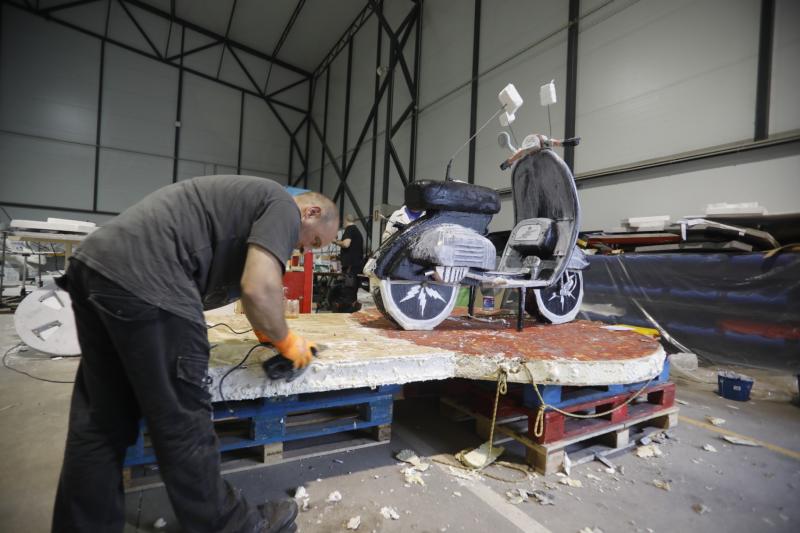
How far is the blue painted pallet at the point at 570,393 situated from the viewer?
6.29 feet

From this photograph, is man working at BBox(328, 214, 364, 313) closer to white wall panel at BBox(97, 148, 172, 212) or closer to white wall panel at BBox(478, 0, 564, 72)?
white wall panel at BBox(478, 0, 564, 72)

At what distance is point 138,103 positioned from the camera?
11.7 metres

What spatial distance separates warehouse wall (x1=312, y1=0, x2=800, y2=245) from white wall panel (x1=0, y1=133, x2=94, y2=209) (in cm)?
1127

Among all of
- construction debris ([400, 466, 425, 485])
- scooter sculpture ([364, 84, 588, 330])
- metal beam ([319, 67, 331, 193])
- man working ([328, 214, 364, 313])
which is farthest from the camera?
metal beam ([319, 67, 331, 193])

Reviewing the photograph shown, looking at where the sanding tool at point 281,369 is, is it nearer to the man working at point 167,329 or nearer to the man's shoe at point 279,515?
the man working at point 167,329

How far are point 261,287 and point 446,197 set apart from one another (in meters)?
1.55

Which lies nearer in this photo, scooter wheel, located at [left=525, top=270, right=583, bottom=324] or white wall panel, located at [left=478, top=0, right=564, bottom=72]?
scooter wheel, located at [left=525, top=270, right=583, bottom=324]

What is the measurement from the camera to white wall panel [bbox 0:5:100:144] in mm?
10180

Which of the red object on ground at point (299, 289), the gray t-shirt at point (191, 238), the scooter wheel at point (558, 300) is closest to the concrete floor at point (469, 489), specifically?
the gray t-shirt at point (191, 238)

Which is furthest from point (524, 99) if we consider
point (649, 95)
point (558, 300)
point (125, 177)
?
point (125, 177)

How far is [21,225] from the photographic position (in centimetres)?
464

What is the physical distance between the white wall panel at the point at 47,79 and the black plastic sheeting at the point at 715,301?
14149 mm

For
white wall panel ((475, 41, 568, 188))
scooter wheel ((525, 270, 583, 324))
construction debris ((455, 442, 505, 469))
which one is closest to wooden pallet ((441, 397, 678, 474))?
construction debris ((455, 442, 505, 469))

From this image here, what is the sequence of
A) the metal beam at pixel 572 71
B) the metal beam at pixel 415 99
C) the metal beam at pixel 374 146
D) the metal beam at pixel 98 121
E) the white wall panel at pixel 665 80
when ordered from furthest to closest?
the metal beam at pixel 98 121 < the metal beam at pixel 374 146 < the metal beam at pixel 415 99 < the metal beam at pixel 572 71 < the white wall panel at pixel 665 80
